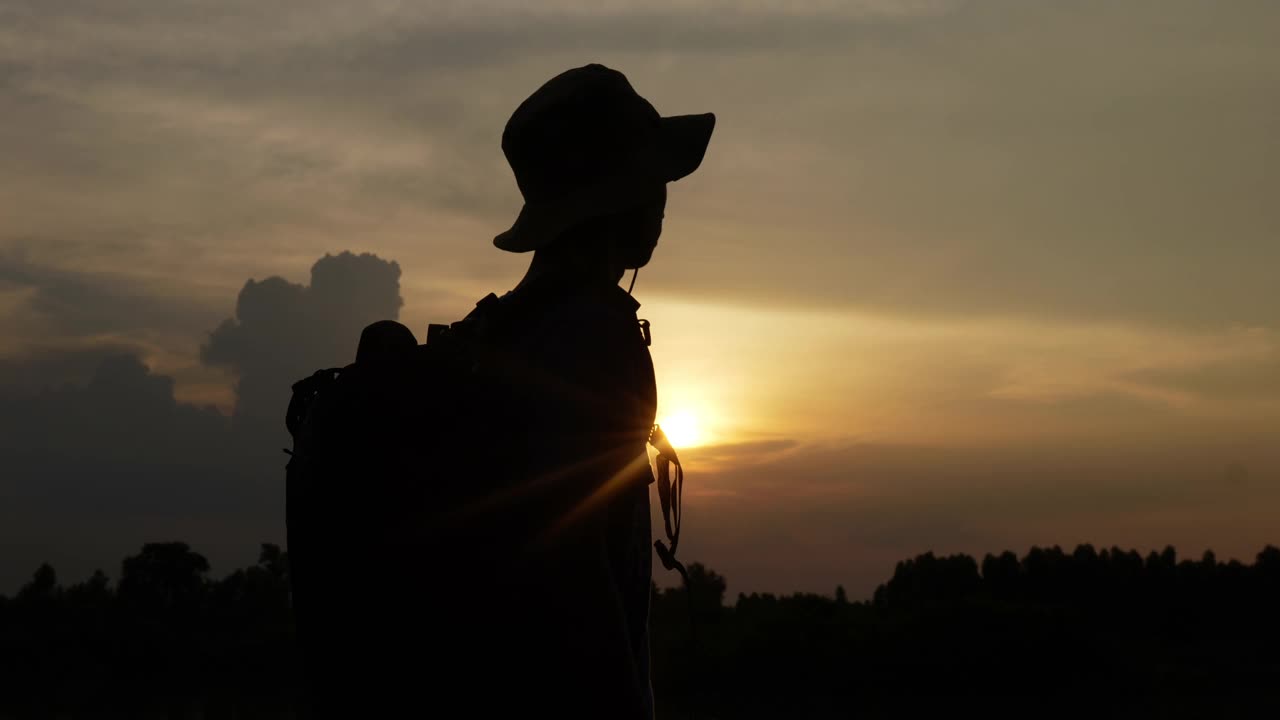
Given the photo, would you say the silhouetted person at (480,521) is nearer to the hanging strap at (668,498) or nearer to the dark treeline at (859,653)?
the hanging strap at (668,498)

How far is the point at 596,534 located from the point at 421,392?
0.50m

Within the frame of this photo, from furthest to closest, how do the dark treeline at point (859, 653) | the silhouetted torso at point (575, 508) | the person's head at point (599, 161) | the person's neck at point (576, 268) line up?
the dark treeline at point (859, 653) < the person's head at point (599, 161) < the person's neck at point (576, 268) < the silhouetted torso at point (575, 508)

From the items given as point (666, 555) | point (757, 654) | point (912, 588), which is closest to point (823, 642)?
point (757, 654)

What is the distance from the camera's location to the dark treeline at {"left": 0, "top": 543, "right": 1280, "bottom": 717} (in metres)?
35.5

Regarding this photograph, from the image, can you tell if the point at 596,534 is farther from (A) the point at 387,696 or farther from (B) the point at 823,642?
(B) the point at 823,642

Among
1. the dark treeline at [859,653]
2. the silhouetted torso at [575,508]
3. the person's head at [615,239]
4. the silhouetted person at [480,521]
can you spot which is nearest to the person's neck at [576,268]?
the person's head at [615,239]

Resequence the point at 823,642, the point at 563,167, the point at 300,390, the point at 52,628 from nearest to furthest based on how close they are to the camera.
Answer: the point at 300,390 → the point at 563,167 → the point at 823,642 → the point at 52,628

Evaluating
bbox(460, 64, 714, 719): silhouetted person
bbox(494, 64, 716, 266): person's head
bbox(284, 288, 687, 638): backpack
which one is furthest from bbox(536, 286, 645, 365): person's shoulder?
bbox(494, 64, 716, 266): person's head

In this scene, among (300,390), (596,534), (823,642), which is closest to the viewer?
(596,534)

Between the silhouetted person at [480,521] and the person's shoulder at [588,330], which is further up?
the person's shoulder at [588,330]

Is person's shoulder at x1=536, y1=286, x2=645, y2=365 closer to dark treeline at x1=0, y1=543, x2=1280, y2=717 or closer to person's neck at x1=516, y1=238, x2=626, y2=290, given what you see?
person's neck at x1=516, y1=238, x2=626, y2=290

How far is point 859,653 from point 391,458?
38265mm

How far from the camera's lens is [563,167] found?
3.10 m

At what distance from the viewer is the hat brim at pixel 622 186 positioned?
3006mm
